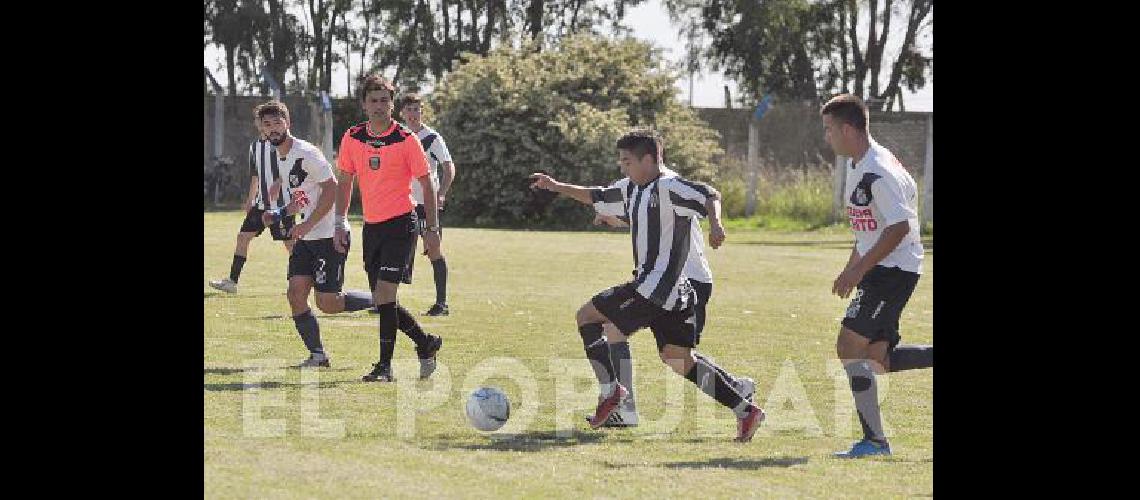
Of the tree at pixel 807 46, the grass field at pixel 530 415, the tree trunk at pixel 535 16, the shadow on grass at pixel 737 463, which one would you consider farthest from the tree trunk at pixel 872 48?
the shadow on grass at pixel 737 463

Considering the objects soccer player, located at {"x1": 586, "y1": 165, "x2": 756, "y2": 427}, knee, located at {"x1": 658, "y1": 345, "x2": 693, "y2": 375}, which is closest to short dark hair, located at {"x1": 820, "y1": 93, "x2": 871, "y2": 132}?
soccer player, located at {"x1": 586, "y1": 165, "x2": 756, "y2": 427}

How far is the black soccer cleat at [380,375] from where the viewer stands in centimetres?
1048

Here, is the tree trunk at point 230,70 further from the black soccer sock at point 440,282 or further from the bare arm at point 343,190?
the bare arm at point 343,190

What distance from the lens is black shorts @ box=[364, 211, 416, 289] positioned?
10656 millimetres

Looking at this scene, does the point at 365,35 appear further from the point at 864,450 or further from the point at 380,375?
the point at 864,450

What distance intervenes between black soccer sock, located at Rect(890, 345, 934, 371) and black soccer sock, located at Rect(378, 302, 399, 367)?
3372 millimetres

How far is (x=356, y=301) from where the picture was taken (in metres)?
12.1

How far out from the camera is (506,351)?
12.3 meters

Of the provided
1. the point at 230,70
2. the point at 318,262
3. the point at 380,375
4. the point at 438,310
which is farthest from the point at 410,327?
the point at 230,70

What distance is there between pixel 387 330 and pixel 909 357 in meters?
3.50
